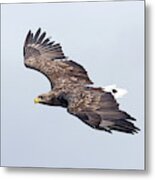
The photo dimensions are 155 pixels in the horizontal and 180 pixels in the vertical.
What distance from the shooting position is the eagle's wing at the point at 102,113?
208 centimetres

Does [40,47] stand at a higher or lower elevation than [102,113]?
higher

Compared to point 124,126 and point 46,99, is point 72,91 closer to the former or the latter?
point 46,99

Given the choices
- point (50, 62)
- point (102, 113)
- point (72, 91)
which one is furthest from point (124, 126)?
point (50, 62)

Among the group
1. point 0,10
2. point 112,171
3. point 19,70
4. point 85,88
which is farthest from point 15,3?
point 112,171

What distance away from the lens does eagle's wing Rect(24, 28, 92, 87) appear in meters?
2.12

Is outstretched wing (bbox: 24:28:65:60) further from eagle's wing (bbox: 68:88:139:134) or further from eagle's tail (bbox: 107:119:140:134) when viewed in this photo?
eagle's tail (bbox: 107:119:140:134)

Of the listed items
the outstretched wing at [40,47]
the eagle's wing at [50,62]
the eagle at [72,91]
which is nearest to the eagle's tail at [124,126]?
the eagle at [72,91]

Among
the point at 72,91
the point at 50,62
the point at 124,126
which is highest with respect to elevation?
the point at 50,62

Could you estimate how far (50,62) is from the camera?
216cm

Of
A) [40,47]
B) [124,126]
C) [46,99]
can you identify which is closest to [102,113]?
[124,126]

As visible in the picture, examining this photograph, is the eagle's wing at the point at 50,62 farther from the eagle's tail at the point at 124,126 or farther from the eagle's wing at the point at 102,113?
the eagle's tail at the point at 124,126

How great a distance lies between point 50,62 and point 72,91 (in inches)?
5.5

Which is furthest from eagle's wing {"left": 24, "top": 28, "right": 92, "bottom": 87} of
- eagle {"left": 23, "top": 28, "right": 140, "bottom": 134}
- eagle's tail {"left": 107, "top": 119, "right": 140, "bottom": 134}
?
eagle's tail {"left": 107, "top": 119, "right": 140, "bottom": 134}

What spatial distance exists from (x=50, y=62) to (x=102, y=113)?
0.89 feet
